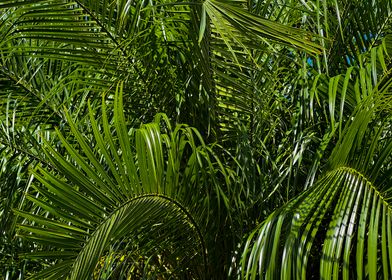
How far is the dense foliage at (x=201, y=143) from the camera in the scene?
215 centimetres

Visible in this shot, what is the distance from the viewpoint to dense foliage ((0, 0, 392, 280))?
2.15m

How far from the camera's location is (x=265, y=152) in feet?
9.04

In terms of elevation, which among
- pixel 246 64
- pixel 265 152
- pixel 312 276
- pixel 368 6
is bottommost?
pixel 312 276

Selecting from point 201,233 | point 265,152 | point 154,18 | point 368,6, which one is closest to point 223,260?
point 201,233

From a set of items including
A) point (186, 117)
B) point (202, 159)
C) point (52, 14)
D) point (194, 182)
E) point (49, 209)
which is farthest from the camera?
point (186, 117)

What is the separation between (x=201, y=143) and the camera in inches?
101

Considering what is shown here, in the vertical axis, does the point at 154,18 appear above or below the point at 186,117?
above

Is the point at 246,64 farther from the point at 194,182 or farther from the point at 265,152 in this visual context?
the point at 194,182

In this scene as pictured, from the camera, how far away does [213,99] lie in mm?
2830

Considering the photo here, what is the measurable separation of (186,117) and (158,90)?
142 mm

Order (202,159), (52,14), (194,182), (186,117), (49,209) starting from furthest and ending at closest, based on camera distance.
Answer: (186,117), (52,14), (202,159), (194,182), (49,209)

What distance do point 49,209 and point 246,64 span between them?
1017 millimetres

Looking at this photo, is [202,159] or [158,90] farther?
[158,90]

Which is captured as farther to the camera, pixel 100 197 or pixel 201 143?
pixel 201 143
